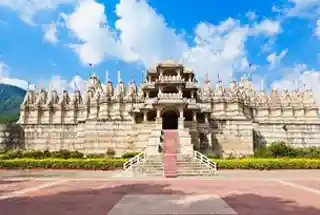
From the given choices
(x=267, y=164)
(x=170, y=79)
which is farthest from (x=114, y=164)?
(x=170, y=79)

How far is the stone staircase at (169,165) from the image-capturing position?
2471 cm

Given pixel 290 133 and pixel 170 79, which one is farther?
pixel 290 133

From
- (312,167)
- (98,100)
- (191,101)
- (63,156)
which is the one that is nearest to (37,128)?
(98,100)

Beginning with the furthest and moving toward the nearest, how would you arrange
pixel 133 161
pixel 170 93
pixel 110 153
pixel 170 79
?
pixel 170 79 → pixel 170 93 → pixel 110 153 → pixel 133 161

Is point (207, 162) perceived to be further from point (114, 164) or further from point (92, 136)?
point (92, 136)

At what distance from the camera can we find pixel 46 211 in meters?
10.3

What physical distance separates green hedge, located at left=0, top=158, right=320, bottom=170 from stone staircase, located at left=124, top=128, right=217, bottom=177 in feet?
5.93

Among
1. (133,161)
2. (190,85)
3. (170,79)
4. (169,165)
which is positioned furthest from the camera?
(190,85)

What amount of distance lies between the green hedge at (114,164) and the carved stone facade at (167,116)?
6.21 meters

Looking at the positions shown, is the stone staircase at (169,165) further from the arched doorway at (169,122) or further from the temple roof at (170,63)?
the temple roof at (170,63)

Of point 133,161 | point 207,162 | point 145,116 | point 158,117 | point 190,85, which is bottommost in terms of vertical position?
point 207,162

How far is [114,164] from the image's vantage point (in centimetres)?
2803

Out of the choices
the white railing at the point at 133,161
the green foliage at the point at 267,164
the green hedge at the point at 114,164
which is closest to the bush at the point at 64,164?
the green hedge at the point at 114,164

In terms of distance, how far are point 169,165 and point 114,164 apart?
229 inches
